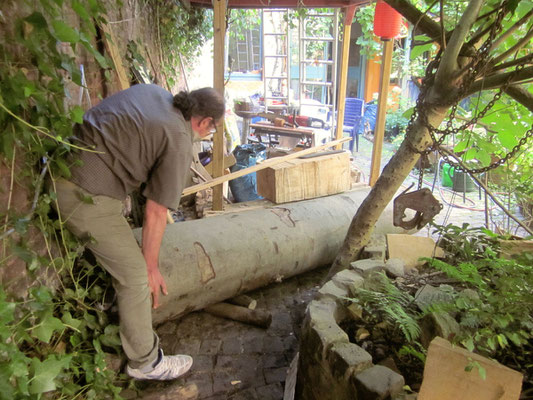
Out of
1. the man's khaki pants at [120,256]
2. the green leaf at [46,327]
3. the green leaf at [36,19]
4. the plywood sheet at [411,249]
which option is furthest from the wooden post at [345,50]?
the green leaf at [46,327]

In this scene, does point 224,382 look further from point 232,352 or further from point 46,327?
point 46,327

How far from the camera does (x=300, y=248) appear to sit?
342cm

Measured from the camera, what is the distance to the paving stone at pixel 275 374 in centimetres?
248

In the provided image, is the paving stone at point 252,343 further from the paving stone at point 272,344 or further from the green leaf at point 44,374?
the green leaf at point 44,374

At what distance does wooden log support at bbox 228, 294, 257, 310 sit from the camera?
10.3 feet

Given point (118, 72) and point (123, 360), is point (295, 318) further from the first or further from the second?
point (118, 72)

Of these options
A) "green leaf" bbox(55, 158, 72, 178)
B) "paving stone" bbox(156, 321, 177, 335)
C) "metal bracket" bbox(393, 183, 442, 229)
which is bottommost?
"paving stone" bbox(156, 321, 177, 335)

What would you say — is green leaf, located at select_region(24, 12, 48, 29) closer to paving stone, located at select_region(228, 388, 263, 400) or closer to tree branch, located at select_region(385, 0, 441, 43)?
tree branch, located at select_region(385, 0, 441, 43)

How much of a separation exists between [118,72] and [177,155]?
1.68 m

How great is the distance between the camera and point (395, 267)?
2633mm

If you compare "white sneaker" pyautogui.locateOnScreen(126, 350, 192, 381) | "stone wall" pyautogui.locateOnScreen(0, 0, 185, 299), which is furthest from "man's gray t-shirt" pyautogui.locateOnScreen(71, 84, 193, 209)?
"white sneaker" pyautogui.locateOnScreen(126, 350, 192, 381)

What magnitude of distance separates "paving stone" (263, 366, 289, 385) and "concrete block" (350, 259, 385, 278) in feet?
2.81

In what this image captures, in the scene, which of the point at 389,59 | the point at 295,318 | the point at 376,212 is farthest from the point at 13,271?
the point at 389,59

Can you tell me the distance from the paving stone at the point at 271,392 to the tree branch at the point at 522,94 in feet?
7.28
